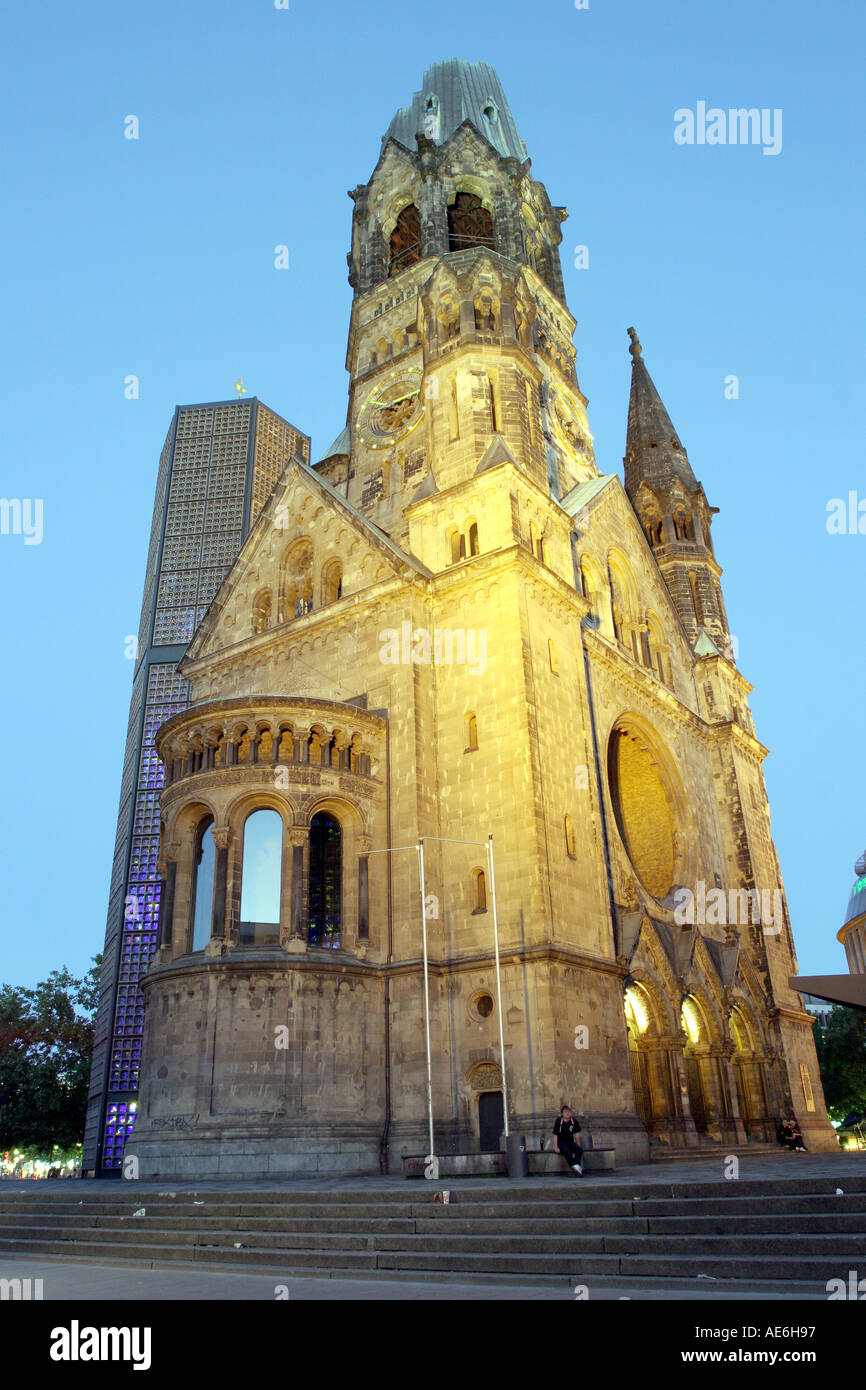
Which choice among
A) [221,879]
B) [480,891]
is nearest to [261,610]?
[221,879]

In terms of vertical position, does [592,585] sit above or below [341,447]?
below

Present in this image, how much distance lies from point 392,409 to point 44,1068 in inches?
1253

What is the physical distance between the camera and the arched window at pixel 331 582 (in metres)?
33.5

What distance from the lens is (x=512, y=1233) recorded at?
43.0 ft

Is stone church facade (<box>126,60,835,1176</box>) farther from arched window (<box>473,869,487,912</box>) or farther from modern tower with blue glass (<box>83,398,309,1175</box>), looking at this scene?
modern tower with blue glass (<box>83,398,309,1175</box>)

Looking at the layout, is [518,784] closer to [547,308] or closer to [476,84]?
[547,308]

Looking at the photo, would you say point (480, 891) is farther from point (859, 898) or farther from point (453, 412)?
point (859, 898)

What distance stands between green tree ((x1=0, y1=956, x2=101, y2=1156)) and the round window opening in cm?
2556

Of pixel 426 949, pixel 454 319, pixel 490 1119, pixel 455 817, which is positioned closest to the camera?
pixel 490 1119

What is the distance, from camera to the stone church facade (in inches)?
948

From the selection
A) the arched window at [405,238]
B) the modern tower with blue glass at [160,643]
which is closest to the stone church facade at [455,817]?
the arched window at [405,238]

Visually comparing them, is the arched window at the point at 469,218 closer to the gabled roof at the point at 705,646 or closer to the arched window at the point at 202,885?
the gabled roof at the point at 705,646

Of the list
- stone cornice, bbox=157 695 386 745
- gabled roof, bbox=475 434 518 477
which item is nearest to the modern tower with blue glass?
gabled roof, bbox=475 434 518 477

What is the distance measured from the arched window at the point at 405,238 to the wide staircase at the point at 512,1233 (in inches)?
1591
